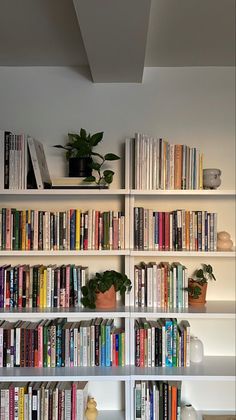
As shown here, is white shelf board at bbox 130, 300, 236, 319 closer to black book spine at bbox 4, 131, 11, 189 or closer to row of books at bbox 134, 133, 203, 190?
row of books at bbox 134, 133, 203, 190

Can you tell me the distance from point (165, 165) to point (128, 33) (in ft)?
2.31

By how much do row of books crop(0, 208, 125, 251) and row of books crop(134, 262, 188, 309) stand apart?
0.68 feet

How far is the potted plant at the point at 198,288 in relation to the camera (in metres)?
2.10

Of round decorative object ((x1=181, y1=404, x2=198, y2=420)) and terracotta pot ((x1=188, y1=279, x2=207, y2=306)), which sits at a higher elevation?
terracotta pot ((x1=188, y1=279, x2=207, y2=306))

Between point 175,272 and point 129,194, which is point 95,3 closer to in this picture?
point 129,194

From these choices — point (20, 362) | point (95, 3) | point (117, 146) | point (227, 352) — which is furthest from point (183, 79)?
point (20, 362)

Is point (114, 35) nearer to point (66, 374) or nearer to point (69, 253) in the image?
point (69, 253)

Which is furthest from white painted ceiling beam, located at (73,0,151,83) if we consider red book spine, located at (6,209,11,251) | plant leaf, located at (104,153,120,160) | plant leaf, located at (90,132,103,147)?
red book spine, located at (6,209,11,251)

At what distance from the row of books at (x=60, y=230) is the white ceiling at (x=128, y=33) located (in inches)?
31.4

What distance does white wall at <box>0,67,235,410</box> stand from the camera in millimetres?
2271

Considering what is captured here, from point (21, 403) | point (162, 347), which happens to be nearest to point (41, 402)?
point (21, 403)

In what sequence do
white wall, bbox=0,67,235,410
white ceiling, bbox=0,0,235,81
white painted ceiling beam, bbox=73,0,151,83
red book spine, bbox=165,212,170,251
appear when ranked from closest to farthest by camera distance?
1. white painted ceiling beam, bbox=73,0,151,83
2. white ceiling, bbox=0,0,235,81
3. red book spine, bbox=165,212,170,251
4. white wall, bbox=0,67,235,410

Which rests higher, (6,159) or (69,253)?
(6,159)

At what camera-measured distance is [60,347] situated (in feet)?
6.73
